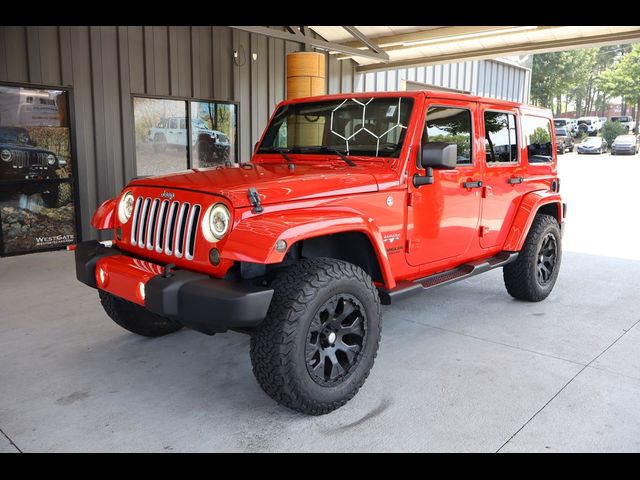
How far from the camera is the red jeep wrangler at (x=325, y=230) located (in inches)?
109

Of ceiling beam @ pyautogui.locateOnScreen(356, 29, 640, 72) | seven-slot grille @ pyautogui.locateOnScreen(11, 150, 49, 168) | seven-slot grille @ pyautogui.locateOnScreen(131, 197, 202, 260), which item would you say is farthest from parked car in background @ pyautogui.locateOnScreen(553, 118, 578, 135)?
seven-slot grille @ pyautogui.locateOnScreen(131, 197, 202, 260)

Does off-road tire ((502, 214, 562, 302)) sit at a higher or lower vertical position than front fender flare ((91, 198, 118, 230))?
lower

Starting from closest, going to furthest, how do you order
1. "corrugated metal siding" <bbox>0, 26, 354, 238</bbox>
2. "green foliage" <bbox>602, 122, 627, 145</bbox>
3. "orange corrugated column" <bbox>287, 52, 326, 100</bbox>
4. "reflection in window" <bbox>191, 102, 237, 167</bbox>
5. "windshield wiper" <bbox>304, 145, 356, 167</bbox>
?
"windshield wiper" <bbox>304, 145, 356, 167</bbox> < "corrugated metal siding" <bbox>0, 26, 354, 238</bbox> < "orange corrugated column" <bbox>287, 52, 326, 100</bbox> < "reflection in window" <bbox>191, 102, 237, 167</bbox> < "green foliage" <bbox>602, 122, 627, 145</bbox>

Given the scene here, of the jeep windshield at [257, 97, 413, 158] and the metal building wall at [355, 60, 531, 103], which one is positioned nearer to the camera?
the jeep windshield at [257, 97, 413, 158]

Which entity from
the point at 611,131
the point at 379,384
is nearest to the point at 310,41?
the point at 379,384

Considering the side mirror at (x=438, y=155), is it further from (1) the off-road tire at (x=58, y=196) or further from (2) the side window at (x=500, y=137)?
(1) the off-road tire at (x=58, y=196)

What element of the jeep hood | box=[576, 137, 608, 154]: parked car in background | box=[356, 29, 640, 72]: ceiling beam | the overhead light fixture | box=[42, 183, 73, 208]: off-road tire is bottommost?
box=[42, 183, 73, 208]: off-road tire

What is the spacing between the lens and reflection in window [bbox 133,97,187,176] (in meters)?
7.79

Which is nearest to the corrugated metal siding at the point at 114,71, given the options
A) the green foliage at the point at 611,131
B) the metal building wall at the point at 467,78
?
the metal building wall at the point at 467,78

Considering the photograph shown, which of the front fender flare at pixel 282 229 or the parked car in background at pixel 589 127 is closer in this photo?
the front fender flare at pixel 282 229

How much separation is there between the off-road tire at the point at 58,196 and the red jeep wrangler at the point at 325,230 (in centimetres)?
394

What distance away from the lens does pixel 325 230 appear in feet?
9.61

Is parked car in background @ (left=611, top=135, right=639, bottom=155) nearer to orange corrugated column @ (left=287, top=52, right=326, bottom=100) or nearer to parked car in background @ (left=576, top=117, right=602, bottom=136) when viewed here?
parked car in background @ (left=576, top=117, right=602, bottom=136)
